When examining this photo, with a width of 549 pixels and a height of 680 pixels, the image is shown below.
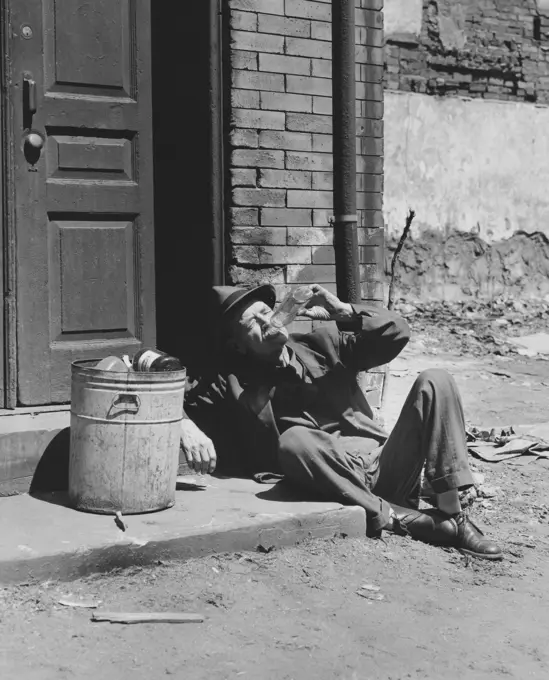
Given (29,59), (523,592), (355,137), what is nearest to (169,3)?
(29,59)

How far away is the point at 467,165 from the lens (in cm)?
1355

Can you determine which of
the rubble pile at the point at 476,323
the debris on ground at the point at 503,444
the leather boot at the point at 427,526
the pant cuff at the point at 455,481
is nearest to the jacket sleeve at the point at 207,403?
the leather boot at the point at 427,526

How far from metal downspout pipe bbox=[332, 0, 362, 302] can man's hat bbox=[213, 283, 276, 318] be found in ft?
2.29

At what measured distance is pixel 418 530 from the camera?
4375 millimetres

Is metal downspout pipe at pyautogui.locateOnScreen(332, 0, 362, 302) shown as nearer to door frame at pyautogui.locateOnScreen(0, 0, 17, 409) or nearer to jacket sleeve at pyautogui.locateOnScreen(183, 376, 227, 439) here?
jacket sleeve at pyautogui.locateOnScreen(183, 376, 227, 439)

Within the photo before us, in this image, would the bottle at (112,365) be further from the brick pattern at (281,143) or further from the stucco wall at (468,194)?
the stucco wall at (468,194)

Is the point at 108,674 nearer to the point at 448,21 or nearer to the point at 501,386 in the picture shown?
the point at 501,386

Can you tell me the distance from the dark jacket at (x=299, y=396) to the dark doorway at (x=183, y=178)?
48 centimetres

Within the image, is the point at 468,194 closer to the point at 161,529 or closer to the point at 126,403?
the point at 126,403

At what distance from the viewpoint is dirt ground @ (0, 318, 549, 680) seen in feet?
10.1

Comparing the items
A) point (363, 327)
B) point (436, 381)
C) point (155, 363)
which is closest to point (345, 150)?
point (363, 327)

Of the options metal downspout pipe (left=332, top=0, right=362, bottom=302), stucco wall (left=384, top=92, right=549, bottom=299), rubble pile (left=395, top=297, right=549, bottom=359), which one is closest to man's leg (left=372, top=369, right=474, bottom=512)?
metal downspout pipe (left=332, top=0, right=362, bottom=302)

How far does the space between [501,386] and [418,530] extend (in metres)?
4.68

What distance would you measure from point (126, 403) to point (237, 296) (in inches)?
32.9
